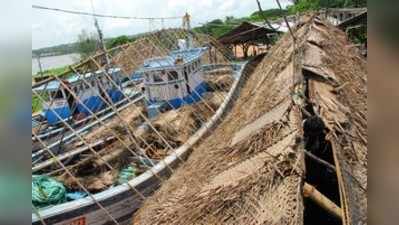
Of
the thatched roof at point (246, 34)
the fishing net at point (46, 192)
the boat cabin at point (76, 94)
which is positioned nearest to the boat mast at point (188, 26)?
the boat cabin at point (76, 94)

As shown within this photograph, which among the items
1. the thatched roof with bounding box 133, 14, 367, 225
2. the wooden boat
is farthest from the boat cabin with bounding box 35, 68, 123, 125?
the thatched roof with bounding box 133, 14, 367, 225

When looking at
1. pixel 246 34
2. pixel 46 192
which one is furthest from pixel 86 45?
pixel 46 192

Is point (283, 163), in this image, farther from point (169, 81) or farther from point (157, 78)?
point (157, 78)

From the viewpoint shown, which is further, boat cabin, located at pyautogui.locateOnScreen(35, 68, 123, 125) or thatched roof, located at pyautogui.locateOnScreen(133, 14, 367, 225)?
boat cabin, located at pyautogui.locateOnScreen(35, 68, 123, 125)

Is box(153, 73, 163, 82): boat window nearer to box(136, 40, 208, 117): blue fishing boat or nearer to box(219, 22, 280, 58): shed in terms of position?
box(136, 40, 208, 117): blue fishing boat

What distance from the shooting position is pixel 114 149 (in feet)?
24.1

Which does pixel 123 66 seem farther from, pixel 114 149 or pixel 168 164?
pixel 168 164

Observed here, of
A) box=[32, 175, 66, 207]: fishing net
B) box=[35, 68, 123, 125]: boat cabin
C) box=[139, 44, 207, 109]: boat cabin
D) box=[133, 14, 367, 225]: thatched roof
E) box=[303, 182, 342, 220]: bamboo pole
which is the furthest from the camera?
box=[139, 44, 207, 109]: boat cabin

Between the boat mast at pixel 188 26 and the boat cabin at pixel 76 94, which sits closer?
the boat cabin at pixel 76 94

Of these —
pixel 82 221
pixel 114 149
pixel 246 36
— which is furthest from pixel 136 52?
pixel 246 36

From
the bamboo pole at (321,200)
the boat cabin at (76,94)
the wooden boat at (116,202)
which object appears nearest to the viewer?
the bamboo pole at (321,200)

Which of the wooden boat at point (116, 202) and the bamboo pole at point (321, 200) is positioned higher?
the bamboo pole at point (321, 200)

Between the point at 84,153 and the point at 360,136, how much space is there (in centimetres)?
539

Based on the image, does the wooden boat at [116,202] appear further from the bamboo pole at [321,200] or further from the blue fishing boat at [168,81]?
the bamboo pole at [321,200]
